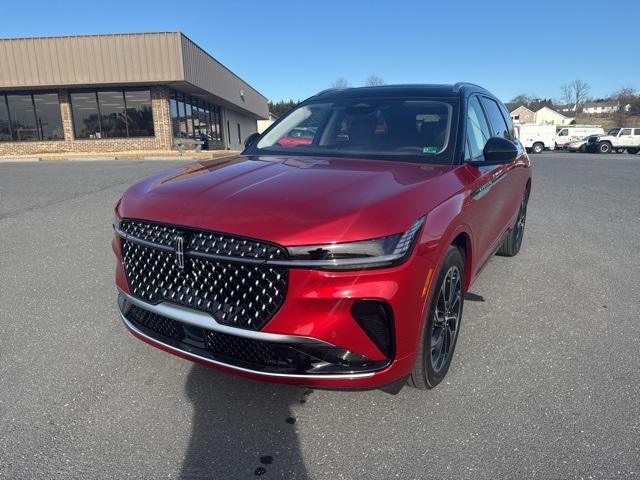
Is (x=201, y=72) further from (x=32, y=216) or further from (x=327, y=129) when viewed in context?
(x=327, y=129)

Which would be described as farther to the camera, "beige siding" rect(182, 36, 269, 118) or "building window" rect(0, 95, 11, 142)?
"building window" rect(0, 95, 11, 142)

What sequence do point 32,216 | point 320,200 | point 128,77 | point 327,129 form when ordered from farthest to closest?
point 128,77
point 32,216
point 327,129
point 320,200

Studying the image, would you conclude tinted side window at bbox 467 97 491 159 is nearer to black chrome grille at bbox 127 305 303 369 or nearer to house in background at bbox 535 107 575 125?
black chrome grille at bbox 127 305 303 369

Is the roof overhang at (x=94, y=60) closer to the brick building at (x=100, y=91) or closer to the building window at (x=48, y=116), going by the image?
the brick building at (x=100, y=91)

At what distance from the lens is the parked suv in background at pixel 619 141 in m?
35.7

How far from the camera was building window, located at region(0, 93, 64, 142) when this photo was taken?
25.0m

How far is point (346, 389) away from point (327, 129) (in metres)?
2.34

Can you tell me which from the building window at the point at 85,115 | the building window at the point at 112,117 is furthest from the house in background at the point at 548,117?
the building window at the point at 85,115

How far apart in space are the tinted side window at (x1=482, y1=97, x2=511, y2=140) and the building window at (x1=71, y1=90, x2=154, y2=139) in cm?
2313

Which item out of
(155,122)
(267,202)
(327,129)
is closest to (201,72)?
(155,122)

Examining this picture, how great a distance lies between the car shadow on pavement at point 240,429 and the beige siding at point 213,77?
77.0ft

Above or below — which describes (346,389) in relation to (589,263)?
above

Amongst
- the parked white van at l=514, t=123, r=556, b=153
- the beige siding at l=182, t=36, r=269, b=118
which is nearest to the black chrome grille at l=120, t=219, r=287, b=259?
the beige siding at l=182, t=36, r=269, b=118

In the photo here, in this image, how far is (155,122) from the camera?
976 inches
